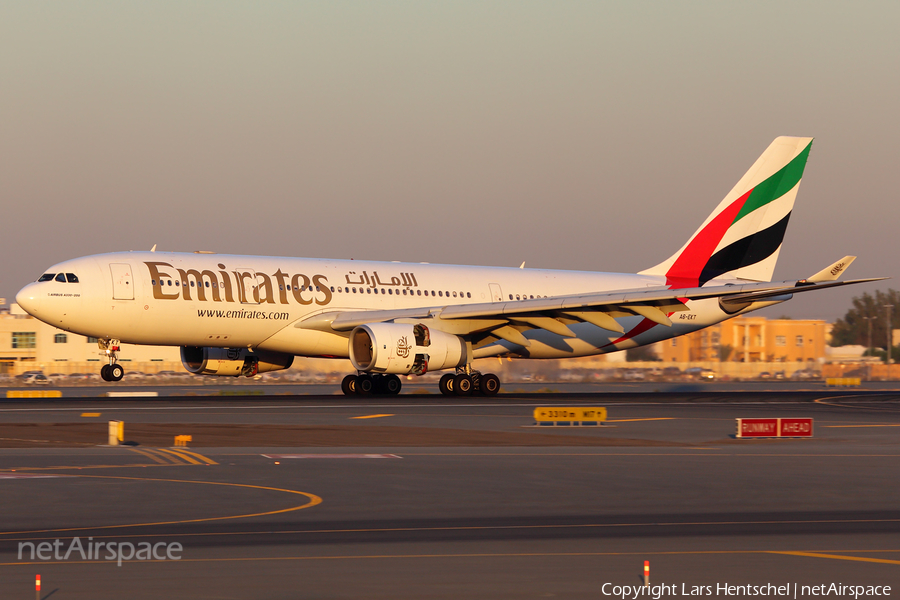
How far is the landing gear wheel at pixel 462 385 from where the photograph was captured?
43.8 metres

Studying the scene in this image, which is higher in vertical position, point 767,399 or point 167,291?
point 167,291

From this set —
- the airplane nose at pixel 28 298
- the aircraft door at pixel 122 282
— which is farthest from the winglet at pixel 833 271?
the airplane nose at pixel 28 298

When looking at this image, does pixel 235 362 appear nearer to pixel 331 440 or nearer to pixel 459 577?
pixel 331 440

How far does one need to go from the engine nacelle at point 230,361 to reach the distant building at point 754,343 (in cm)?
5002

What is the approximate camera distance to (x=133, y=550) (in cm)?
1151

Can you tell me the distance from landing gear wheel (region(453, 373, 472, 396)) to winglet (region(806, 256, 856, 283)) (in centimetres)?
1340

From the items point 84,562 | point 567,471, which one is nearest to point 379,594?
point 84,562

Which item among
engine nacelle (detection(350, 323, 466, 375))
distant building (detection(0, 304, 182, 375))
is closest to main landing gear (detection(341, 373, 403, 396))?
engine nacelle (detection(350, 323, 466, 375))

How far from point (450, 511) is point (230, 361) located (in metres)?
31.2

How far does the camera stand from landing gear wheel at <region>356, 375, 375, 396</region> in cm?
4378

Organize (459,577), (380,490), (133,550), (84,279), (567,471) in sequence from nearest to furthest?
(459,577) → (133,550) → (380,490) → (567,471) → (84,279)

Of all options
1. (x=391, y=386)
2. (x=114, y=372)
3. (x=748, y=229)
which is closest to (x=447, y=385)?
Answer: (x=391, y=386)

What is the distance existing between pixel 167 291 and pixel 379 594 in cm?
3180

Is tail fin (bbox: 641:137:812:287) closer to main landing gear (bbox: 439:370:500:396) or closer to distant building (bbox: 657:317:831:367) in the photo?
main landing gear (bbox: 439:370:500:396)
